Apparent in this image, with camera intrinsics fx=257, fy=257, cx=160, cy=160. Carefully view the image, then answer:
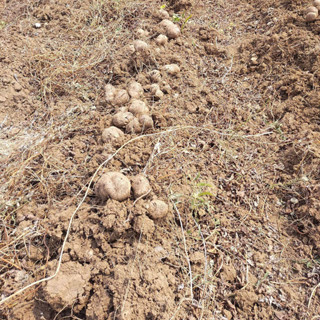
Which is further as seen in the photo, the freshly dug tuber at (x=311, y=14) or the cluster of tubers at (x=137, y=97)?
the freshly dug tuber at (x=311, y=14)

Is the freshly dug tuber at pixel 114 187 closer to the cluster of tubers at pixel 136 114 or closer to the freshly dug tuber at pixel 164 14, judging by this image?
the cluster of tubers at pixel 136 114

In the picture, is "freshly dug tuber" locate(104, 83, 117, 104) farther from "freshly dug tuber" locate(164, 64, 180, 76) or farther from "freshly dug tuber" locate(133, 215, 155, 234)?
"freshly dug tuber" locate(133, 215, 155, 234)

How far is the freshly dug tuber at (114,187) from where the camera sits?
1.74m

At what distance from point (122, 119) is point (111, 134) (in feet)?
0.64

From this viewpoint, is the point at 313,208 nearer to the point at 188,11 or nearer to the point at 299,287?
the point at 299,287

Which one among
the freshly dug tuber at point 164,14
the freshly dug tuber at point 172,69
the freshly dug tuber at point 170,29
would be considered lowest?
the freshly dug tuber at point 172,69

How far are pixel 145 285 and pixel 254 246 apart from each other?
84 cm

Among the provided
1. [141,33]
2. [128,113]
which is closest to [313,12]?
[141,33]

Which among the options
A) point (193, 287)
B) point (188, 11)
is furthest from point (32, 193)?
point (188, 11)

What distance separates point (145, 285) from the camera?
148 centimetres

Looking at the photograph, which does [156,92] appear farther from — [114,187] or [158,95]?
[114,187]

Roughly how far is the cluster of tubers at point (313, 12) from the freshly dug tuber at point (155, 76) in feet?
Answer: 6.41

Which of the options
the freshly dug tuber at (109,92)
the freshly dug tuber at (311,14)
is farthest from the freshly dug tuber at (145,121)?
the freshly dug tuber at (311,14)

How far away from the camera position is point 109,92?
260 centimetres
